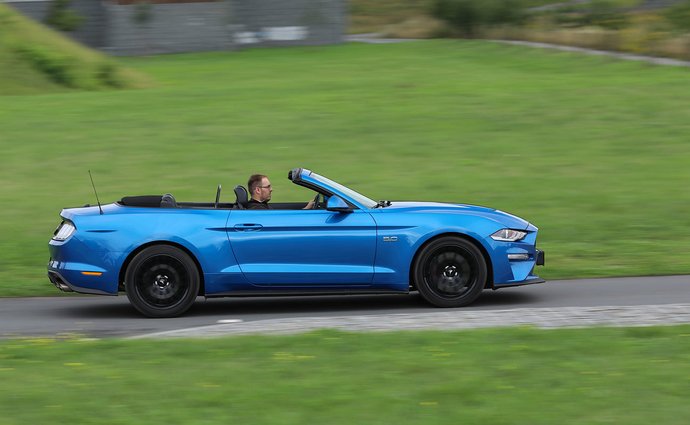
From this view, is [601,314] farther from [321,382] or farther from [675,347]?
[321,382]

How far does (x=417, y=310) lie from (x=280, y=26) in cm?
3759

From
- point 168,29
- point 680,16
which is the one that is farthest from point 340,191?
point 168,29

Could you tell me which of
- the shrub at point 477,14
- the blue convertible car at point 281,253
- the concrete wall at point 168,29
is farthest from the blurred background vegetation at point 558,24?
the blue convertible car at point 281,253

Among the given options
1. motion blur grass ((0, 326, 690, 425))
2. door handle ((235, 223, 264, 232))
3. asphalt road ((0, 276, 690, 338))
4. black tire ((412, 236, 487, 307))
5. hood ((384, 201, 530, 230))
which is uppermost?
hood ((384, 201, 530, 230))

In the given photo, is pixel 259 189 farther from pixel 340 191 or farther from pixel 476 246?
pixel 476 246

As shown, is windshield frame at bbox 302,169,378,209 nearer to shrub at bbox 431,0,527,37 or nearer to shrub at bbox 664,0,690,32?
shrub at bbox 664,0,690,32

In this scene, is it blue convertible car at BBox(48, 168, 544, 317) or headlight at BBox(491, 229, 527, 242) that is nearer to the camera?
blue convertible car at BBox(48, 168, 544, 317)

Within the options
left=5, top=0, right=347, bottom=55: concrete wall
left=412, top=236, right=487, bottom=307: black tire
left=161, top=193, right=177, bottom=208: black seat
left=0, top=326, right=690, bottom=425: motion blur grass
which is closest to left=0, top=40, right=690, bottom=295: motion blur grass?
left=161, top=193, right=177, bottom=208: black seat

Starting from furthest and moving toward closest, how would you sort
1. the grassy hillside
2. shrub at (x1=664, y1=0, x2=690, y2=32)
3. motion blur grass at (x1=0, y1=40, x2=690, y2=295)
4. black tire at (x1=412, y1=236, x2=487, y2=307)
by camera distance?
shrub at (x1=664, y1=0, x2=690, y2=32) → the grassy hillside → motion blur grass at (x1=0, y1=40, x2=690, y2=295) → black tire at (x1=412, y1=236, x2=487, y2=307)

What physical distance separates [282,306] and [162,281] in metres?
1.31

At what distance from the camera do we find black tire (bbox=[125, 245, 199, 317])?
10375 mm

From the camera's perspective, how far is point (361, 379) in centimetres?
713

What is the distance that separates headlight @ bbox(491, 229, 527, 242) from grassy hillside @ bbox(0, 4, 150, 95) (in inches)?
744

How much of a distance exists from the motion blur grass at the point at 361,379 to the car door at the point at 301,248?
1.89m
